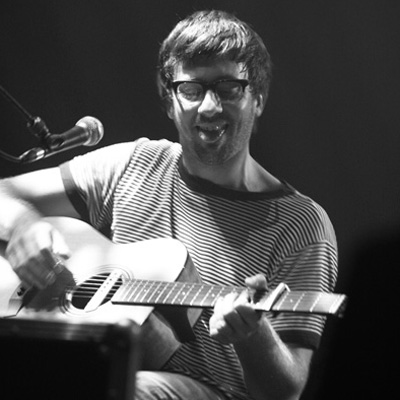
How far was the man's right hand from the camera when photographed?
250 cm

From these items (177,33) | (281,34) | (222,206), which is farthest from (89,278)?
(281,34)

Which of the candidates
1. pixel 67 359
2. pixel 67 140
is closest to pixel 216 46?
pixel 67 140

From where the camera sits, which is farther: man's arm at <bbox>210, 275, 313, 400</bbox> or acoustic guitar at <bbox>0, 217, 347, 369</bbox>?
acoustic guitar at <bbox>0, 217, 347, 369</bbox>

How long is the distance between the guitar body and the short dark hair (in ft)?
1.90

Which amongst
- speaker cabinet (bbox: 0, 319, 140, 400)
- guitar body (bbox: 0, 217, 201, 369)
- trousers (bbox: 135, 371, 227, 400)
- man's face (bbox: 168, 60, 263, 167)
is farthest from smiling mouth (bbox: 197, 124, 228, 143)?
speaker cabinet (bbox: 0, 319, 140, 400)

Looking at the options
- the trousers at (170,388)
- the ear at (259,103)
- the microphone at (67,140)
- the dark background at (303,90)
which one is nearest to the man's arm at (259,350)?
the trousers at (170,388)

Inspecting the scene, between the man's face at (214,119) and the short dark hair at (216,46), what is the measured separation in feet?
0.10

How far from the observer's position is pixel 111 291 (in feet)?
7.97

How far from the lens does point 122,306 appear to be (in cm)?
236

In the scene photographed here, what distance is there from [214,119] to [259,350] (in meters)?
0.72

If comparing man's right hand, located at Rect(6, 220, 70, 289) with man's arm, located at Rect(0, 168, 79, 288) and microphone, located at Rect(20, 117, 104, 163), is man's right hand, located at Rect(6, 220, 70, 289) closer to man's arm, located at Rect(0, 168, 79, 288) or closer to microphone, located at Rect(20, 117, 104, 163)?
man's arm, located at Rect(0, 168, 79, 288)

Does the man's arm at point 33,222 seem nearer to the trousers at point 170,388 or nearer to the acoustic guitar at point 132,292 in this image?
the acoustic guitar at point 132,292

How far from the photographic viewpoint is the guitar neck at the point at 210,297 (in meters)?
2.09

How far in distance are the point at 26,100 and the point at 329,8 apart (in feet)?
3.75
